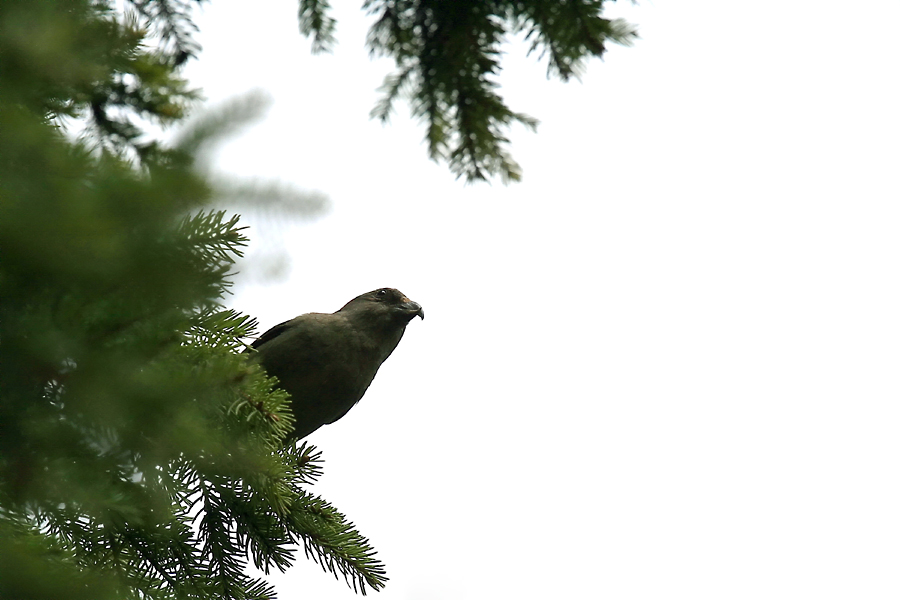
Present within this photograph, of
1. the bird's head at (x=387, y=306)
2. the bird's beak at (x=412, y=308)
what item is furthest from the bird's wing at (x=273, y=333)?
the bird's beak at (x=412, y=308)

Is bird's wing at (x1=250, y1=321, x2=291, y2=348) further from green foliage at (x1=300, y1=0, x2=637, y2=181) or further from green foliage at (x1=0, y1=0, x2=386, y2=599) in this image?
green foliage at (x1=0, y1=0, x2=386, y2=599)

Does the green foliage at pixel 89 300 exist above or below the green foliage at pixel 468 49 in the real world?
below

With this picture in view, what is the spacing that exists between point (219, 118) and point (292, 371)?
4.08 metres

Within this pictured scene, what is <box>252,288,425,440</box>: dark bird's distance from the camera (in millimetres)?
4902

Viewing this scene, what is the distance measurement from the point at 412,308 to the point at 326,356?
86cm

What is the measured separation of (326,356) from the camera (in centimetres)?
497

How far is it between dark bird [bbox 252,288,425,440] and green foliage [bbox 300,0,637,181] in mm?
1808

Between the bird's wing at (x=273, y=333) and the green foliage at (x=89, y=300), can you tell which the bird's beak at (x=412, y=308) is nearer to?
the bird's wing at (x=273, y=333)

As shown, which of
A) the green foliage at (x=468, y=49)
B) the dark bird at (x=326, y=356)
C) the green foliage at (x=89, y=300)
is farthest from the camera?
the dark bird at (x=326, y=356)

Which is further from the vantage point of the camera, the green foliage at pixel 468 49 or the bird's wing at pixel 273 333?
the bird's wing at pixel 273 333

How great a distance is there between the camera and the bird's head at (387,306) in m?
5.44

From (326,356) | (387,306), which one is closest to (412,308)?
(387,306)

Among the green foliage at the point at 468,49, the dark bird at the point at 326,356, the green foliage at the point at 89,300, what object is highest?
the green foliage at the point at 468,49

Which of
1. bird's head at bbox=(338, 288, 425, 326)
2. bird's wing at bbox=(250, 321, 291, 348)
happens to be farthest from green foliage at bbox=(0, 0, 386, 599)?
bird's head at bbox=(338, 288, 425, 326)
